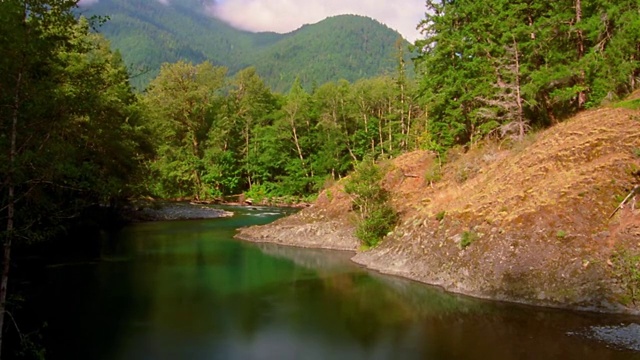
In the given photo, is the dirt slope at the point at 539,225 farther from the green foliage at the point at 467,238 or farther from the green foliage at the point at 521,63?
the green foliage at the point at 521,63

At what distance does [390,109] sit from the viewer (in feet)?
211

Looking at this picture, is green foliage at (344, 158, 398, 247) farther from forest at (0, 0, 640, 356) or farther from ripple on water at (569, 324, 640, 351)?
ripple on water at (569, 324, 640, 351)

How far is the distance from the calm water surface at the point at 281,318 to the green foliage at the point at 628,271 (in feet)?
3.80

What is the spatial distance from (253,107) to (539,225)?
5772cm

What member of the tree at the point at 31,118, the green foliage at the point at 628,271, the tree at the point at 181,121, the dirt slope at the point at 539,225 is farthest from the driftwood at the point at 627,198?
the tree at the point at 181,121

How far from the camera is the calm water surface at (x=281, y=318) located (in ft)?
52.8

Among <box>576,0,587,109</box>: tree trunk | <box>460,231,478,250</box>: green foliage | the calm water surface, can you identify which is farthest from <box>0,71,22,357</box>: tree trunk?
<box>576,0,587,109</box>: tree trunk

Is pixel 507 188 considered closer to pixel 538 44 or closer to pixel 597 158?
pixel 597 158

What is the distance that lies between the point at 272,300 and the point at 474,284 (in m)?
9.16

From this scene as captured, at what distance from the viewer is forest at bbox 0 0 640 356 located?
12.2 meters

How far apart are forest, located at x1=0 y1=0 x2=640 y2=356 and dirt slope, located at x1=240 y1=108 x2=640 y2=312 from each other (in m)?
4.46

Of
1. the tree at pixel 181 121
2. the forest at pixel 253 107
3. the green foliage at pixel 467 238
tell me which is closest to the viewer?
the forest at pixel 253 107

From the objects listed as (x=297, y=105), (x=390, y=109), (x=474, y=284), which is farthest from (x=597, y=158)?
(x=297, y=105)

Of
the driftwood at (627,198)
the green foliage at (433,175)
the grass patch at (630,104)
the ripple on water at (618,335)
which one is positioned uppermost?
the grass patch at (630,104)
